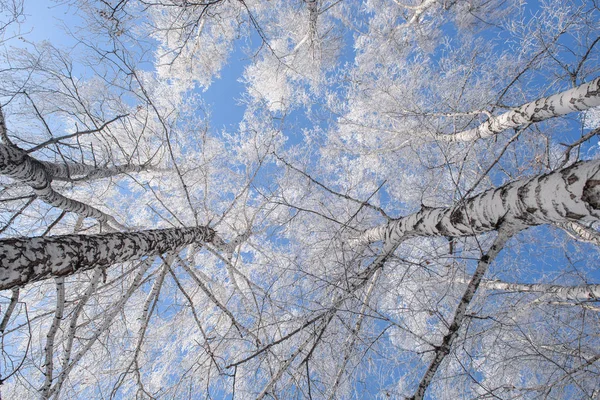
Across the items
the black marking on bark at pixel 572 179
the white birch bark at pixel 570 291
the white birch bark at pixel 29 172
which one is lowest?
the black marking on bark at pixel 572 179

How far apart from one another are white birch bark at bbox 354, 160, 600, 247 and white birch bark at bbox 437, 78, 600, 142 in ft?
3.78

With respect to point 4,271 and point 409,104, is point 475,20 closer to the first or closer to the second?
point 409,104

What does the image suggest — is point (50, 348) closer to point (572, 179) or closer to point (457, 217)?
point (457, 217)

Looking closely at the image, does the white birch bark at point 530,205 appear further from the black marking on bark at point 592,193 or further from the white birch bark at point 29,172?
the white birch bark at point 29,172

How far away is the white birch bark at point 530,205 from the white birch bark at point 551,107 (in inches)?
45.4

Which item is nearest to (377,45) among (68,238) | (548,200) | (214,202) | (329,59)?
(329,59)

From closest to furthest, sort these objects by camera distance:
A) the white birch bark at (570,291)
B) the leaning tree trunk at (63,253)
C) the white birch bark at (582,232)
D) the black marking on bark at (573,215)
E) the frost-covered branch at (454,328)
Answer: the black marking on bark at (573,215)
the leaning tree trunk at (63,253)
the frost-covered branch at (454,328)
the white birch bark at (570,291)
the white birch bark at (582,232)

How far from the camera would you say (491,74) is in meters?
5.12

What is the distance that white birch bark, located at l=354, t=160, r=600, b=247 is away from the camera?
1.03 m

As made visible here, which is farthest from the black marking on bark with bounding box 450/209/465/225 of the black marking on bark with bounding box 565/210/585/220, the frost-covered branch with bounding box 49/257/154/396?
the frost-covered branch with bounding box 49/257/154/396

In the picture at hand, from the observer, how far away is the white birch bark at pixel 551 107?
8.59 feet

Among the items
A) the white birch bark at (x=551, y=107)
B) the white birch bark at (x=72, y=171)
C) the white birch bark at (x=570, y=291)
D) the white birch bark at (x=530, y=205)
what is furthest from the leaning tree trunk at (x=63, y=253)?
the white birch bark at (x=570, y=291)

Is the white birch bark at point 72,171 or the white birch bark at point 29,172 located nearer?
the white birch bark at point 29,172

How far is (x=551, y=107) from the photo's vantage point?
9.84 ft
